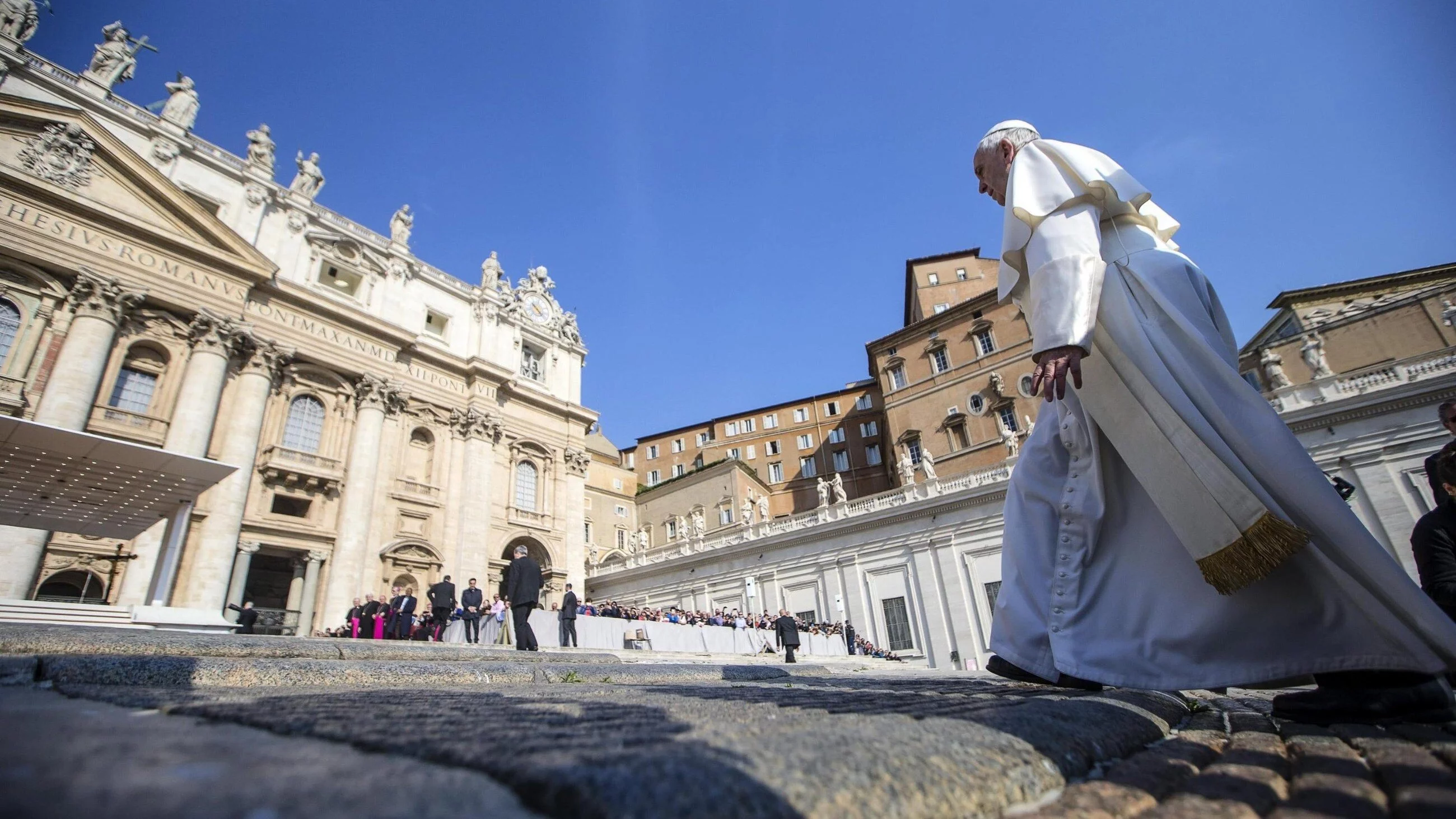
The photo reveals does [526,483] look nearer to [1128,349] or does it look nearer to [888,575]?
[888,575]

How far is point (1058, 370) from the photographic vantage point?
256cm

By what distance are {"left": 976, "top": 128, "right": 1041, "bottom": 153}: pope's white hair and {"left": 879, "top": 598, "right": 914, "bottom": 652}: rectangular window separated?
21171 mm

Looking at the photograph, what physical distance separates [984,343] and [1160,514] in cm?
3036

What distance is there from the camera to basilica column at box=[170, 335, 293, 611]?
16.3m

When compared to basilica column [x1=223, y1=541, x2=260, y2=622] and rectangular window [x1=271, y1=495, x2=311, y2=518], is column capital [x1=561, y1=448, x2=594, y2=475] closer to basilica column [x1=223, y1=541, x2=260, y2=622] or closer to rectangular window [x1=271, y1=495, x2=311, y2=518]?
rectangular window [x1=271, y1=495, x2=311, y2=518]

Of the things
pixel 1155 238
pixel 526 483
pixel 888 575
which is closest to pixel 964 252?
pixel 888 575

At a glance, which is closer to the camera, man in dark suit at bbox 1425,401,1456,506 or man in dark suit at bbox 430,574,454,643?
man in dark suit at bbox 1425,401,1456,506

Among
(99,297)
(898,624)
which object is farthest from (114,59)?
(898,624)

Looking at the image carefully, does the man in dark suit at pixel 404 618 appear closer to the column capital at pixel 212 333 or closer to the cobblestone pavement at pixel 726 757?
the column capital at pixel 212 333

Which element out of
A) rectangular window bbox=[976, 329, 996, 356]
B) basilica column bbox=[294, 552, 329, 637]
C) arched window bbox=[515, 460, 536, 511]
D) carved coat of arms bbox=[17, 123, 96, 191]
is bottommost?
basilica column bbox=[294, 552, 329, 637]

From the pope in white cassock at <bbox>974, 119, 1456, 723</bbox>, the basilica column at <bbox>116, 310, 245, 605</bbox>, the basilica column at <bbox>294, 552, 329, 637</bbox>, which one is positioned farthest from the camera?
the basilica column at <bbox>294, 552, 329, 637</bbox>

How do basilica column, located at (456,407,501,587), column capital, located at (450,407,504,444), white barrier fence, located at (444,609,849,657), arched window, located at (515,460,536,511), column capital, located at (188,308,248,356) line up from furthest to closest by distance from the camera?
arched window, located at (515,460,536,511) → column capital, located at (450,407,504,444) → basilica column, located at (456,407,501,587) → column capital, located at (188,308,248,356) → white barrier fence, located at (444,609,849,657)

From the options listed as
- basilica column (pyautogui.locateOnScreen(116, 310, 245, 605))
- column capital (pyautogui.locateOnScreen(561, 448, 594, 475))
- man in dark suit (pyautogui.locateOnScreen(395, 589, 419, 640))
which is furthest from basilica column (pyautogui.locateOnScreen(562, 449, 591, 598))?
basilica column (pyautogui.locateOnScreen(116, 310, 245, 605))

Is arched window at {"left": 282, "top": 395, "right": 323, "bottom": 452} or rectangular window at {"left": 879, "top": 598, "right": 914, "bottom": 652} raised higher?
arched window at {"left": 282, "top": 395, "right": 323, "bottom": 452}
